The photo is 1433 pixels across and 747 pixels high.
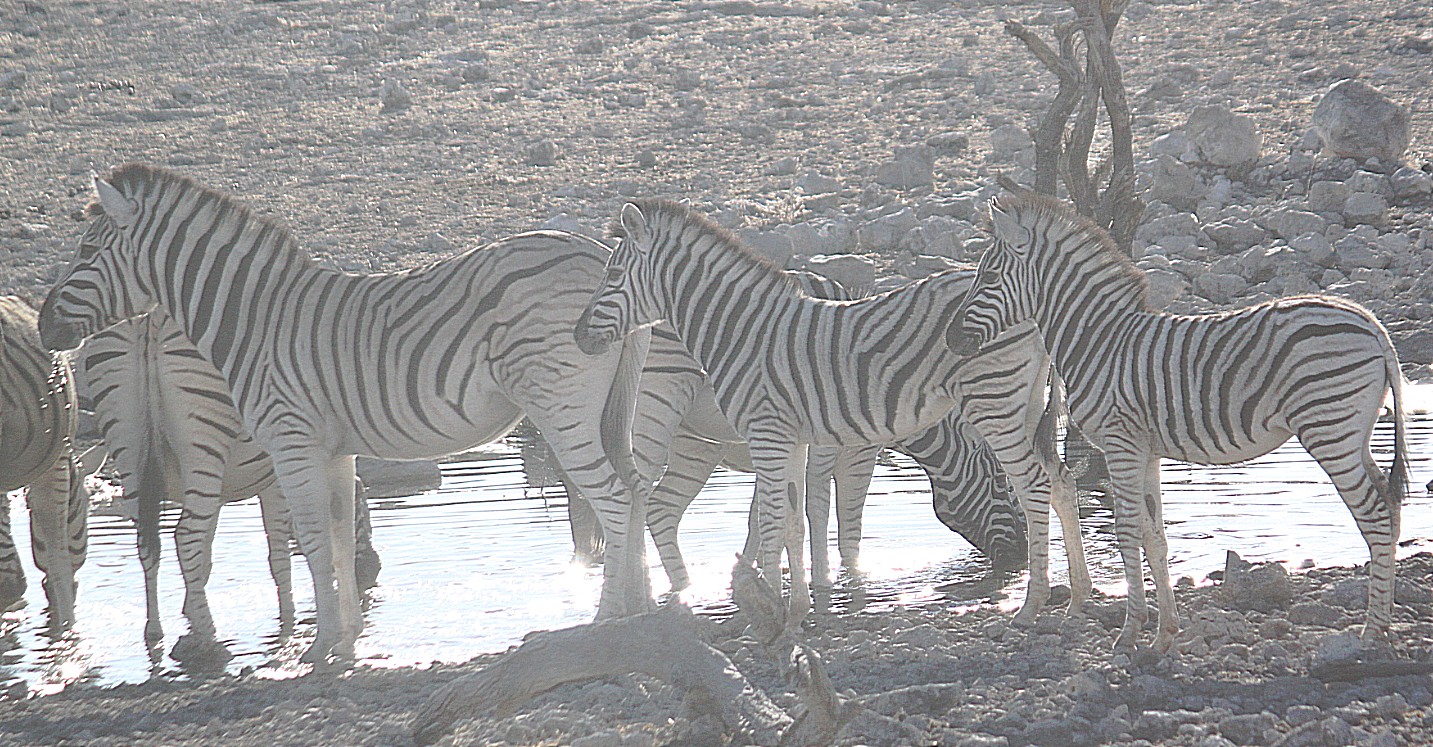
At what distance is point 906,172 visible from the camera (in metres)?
22.5

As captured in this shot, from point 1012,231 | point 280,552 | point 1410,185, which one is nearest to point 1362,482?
point 1012,231

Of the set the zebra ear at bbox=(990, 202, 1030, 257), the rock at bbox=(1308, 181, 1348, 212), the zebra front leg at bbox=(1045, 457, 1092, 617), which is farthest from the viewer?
the rock at bbox=(1308, 181, 1348, 212)

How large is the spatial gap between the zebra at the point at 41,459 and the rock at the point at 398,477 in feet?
13.5

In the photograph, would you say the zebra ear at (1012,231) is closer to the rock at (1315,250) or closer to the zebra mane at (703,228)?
the zebra mane at (703,228)

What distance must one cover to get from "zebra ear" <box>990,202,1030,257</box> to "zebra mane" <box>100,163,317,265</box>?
3229 millimetres

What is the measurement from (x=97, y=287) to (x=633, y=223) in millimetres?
2557

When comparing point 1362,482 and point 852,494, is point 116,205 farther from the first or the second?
point 1362,482

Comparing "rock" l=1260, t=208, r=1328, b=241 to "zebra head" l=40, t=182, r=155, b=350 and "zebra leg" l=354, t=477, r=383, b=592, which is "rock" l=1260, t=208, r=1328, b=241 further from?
"zebra head" l=40, t=182, r=155, b=350

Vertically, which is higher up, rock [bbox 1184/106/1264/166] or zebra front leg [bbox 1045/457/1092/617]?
rock [bbox 1184/106/1264/166]

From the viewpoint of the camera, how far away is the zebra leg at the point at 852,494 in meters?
8.68

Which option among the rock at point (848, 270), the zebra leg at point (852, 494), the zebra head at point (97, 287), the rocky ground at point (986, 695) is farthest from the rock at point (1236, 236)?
the zebra head at point (97, 287)

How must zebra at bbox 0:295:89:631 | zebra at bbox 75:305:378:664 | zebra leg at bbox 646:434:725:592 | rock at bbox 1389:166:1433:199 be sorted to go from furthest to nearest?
rock at bbox 1389:166:1433:199 → zebra leg at bbox 646:434:725:592 → zebra at bbox 0:295:89:631 → zebra at bbox 75:305:378:664

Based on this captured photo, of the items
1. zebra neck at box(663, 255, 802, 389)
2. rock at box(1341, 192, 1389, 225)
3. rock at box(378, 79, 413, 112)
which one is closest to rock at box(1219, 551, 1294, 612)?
zebra neck at box(663, 255, 802, 389)

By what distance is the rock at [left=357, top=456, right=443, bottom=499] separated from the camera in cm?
1277
